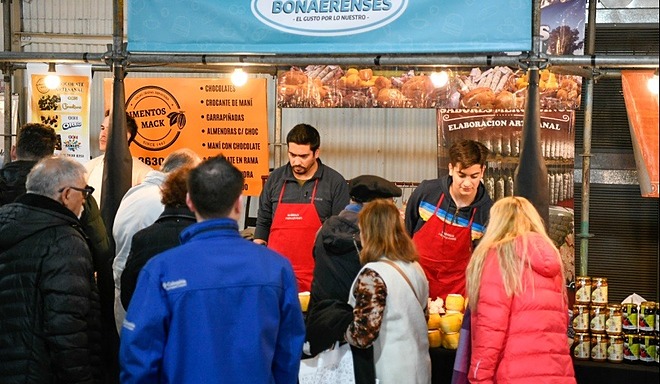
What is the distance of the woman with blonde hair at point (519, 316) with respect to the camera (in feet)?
15.9

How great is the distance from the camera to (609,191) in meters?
9.12

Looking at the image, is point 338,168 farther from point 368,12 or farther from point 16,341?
point 16,341

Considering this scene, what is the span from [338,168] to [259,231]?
2148mm

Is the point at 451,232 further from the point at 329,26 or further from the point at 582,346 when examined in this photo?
the point at 329,26

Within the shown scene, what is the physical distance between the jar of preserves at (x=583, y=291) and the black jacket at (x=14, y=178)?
3.73 m

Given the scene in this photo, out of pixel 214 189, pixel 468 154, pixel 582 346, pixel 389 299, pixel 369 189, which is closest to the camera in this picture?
pixel 214 189

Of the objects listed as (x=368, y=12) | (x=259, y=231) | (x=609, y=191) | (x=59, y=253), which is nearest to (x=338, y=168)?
(x=259, y=231)

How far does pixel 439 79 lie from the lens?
770cm

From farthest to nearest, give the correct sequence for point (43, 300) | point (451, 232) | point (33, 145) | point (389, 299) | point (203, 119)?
point (203, 119) < point (451, 232) < point (33, 145) < point (389, 299) < point (43, 300)

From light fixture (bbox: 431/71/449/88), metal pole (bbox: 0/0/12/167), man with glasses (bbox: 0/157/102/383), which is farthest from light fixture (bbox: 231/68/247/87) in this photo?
man with glasses (bbox: 0/157/102/383)

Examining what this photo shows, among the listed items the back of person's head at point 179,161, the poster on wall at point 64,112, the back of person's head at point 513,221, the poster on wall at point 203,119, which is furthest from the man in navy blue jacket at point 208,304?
the poster on wall at point 64,112

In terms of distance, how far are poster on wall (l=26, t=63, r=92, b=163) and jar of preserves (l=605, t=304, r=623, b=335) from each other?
4.79 meters

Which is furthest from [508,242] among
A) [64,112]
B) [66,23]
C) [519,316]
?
[66,23]

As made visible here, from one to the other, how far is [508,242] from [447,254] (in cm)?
171
